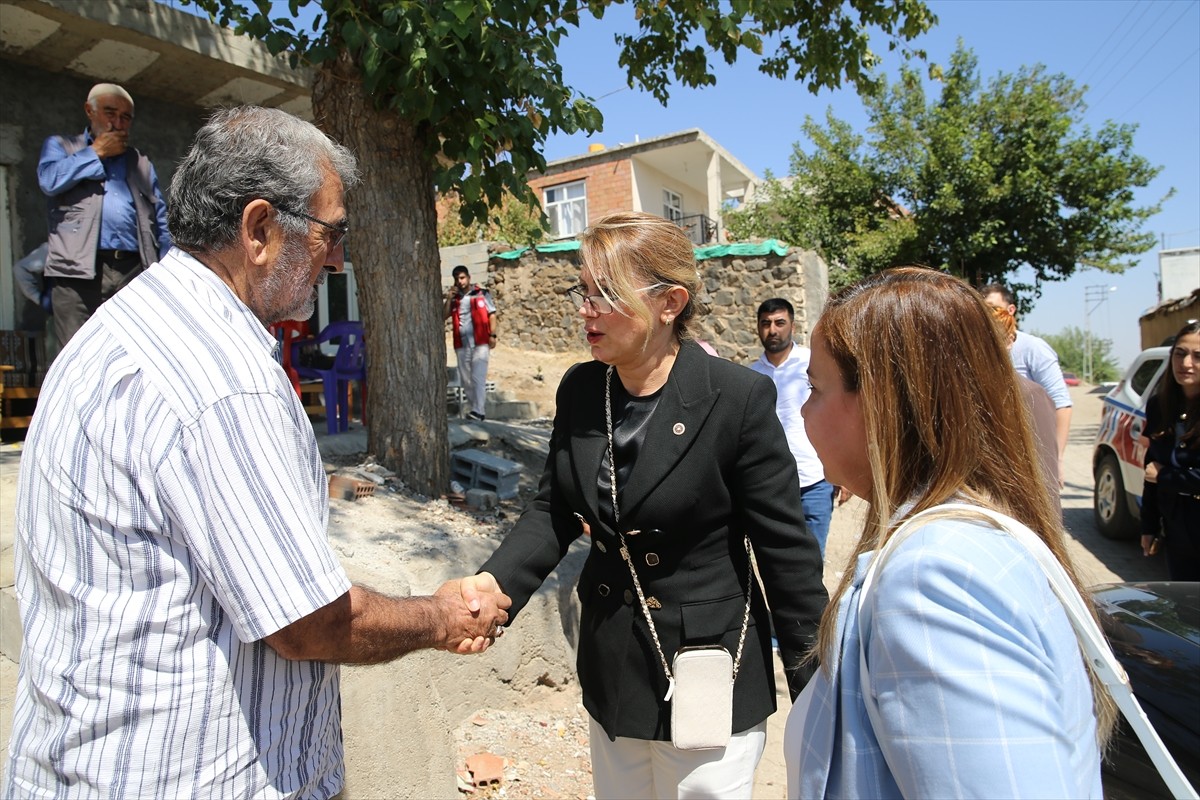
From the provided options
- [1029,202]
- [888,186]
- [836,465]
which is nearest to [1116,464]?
[836,465]

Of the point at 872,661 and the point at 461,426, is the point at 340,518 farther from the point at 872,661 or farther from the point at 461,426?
the point at 872,661

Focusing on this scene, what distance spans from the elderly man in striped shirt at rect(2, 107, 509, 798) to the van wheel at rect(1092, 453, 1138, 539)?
7.92 m

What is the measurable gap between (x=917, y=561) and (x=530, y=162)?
4.44 m

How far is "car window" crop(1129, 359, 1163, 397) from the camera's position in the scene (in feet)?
23.8

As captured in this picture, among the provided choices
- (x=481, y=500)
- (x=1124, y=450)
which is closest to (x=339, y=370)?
(x=481, y=500)

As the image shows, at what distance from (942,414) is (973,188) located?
20593 mm

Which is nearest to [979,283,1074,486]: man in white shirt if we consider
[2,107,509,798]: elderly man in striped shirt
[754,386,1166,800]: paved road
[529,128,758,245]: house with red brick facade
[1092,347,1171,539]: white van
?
[754,386,1166,800]: paved road

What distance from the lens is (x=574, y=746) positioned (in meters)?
3.99

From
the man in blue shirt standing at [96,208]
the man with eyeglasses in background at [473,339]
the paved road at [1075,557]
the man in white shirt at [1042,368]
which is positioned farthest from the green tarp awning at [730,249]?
the man in blue shirt standing at [96,208]

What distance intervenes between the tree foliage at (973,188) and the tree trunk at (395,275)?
1536 centimetres

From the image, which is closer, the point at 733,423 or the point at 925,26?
the point at 733,423

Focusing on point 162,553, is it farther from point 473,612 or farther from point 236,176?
point 473,612

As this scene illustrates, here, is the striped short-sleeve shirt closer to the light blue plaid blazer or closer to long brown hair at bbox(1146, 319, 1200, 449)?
the light blue plaid blazer

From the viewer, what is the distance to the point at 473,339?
10164 mm
